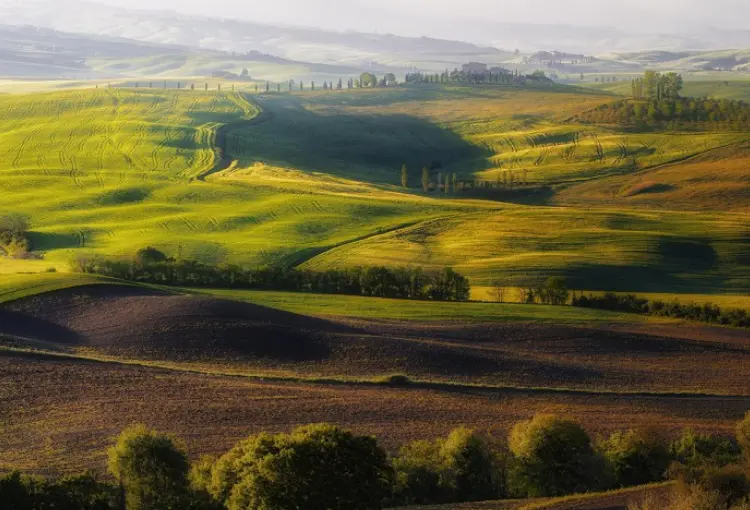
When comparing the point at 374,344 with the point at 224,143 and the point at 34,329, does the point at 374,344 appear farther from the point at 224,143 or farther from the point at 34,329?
the point at 224,143

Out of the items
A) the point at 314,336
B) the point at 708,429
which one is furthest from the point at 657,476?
the point at 314,336

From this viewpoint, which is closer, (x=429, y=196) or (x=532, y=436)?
(x=532, y=436)

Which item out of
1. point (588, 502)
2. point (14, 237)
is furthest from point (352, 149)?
point (588, 502)

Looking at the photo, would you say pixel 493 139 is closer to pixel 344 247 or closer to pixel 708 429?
pixel 344 247

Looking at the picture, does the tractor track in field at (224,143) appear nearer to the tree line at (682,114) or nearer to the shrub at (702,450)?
the tree line at (682,114)

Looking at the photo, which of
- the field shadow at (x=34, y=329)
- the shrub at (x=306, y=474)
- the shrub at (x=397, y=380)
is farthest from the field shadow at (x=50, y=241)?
the shrub at (x=306, y=474)

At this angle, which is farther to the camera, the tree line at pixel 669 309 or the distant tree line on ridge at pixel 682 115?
the distant tree line on ridge at pixel 682 115

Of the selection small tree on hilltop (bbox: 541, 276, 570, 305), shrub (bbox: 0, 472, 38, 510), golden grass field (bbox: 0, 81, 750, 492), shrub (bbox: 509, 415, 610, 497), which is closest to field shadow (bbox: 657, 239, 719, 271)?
golden grass field (bbox: 0, 81, 750, 492)
